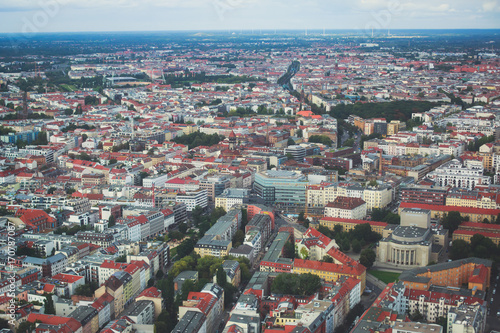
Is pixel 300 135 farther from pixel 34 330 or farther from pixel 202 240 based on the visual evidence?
pixel 34 330

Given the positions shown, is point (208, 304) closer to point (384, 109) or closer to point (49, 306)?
point (49, 306)

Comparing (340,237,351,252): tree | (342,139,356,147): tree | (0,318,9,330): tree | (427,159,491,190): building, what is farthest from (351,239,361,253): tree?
(342,139,356,147): tree

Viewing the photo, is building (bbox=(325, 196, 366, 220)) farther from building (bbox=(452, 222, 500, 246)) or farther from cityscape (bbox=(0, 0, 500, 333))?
building (bbox=(452, 222, 500, 246))

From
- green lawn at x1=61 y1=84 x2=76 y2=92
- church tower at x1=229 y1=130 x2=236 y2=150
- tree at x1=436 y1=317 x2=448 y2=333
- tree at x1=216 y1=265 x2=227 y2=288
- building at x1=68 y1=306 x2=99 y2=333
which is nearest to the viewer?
building at x1=68 y1=306 x2=99 y2=333

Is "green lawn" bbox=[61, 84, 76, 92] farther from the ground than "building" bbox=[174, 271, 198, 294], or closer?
farther from the ground

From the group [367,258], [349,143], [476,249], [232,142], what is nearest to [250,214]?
[367,258]

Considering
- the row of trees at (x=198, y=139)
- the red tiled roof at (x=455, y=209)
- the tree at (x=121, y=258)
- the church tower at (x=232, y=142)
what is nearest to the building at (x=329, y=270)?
the tree at (x=121, y=258)

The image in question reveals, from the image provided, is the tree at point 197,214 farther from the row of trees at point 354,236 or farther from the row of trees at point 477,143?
the row of trees at point 477,143
